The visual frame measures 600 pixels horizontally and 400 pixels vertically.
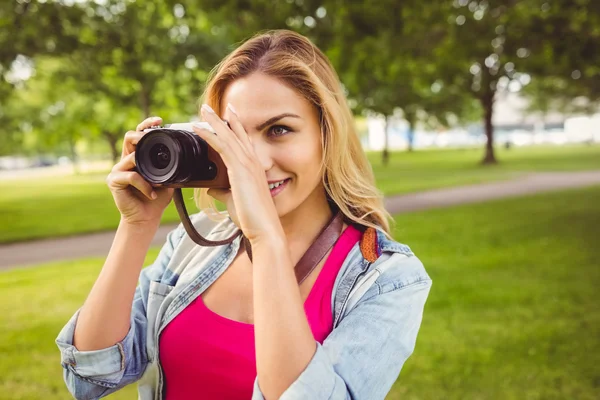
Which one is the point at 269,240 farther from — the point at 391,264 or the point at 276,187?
the point at 391,264

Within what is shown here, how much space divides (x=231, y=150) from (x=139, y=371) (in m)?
0.84

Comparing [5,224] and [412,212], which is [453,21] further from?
[5,224]

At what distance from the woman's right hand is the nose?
28cm

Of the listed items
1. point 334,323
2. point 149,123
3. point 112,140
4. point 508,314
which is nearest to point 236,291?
point 334,323

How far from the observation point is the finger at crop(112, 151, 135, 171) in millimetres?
1517

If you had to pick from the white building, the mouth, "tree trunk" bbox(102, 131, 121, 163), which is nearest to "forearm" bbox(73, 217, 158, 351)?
the mouth

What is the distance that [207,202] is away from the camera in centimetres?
189

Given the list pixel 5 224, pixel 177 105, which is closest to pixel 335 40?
pixel 5 224

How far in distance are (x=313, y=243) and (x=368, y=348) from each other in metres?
0.37

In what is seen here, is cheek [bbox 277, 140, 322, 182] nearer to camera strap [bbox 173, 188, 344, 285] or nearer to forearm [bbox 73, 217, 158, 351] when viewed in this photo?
camera strap [bbox 173, 188, 344, 285]

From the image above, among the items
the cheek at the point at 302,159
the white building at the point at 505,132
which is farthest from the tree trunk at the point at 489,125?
Result: the white building at the point at 505,132

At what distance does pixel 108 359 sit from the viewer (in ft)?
5.28

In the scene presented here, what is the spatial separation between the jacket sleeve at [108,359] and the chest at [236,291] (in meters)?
0.24

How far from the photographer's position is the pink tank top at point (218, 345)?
149 cm
